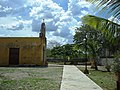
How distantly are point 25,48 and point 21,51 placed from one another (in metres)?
0.67

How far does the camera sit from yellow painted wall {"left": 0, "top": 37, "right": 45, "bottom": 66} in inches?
1320

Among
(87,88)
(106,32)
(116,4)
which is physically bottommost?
(87,88)

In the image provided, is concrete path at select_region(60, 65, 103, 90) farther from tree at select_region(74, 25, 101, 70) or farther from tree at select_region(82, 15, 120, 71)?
tree at select_region(74, 25, 101, 70)

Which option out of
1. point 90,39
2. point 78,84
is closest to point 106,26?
point 78,84

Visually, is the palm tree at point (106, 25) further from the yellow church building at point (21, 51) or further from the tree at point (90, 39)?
the yellow church building at point (21, 51)

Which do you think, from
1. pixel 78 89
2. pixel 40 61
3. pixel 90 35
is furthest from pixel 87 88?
pixel 40 61

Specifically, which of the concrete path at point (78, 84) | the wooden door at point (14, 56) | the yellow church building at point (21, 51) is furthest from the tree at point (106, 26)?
the wooden door at point (14, 56)

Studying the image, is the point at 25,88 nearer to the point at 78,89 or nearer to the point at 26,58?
the point at 78,89

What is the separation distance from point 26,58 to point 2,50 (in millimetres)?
3472

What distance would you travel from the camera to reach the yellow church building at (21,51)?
3353 cm

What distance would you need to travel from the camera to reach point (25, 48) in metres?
33.8

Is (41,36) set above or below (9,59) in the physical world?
above

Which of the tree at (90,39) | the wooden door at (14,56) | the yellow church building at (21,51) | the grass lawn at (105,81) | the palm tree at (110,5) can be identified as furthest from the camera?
the wooden door at (14,56)

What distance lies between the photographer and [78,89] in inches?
368
